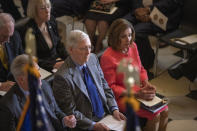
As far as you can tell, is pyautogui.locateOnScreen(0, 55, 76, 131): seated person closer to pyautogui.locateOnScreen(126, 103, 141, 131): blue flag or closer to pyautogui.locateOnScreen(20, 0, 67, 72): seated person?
pyautogui.locateOnScreen(126, 103, 141, 131): blue flag

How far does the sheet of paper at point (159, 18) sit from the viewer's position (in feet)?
17.2

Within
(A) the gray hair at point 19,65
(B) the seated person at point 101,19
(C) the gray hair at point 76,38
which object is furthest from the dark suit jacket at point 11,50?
(B) the seated person at point 101,19

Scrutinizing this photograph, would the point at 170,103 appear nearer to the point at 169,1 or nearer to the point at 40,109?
the point at 169,1

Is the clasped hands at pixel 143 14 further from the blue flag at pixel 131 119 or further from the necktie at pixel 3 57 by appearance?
the blue flag at pixel 131 119

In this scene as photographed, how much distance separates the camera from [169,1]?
17.4 feet

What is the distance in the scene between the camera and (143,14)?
17.9 ft

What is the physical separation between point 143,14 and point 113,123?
2.74 meters

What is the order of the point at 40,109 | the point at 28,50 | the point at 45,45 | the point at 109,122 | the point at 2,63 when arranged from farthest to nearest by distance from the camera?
the point at 45,45 < the point at 2,63 < the point at 109,122 < the point at 40,109 < the point at 28,50

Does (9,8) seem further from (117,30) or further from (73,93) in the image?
(73,93)

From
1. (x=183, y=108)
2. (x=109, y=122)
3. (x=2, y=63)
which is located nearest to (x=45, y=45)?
(x=2, y=63)

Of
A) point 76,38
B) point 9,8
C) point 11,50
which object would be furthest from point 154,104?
point 9,8

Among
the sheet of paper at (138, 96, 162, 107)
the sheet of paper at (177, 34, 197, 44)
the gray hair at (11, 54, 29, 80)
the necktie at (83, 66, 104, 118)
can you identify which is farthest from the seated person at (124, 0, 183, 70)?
the gray hair at (11, 54, 29, 80)

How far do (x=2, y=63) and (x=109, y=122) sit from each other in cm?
146

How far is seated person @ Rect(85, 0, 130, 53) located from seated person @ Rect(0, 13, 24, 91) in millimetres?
1998
